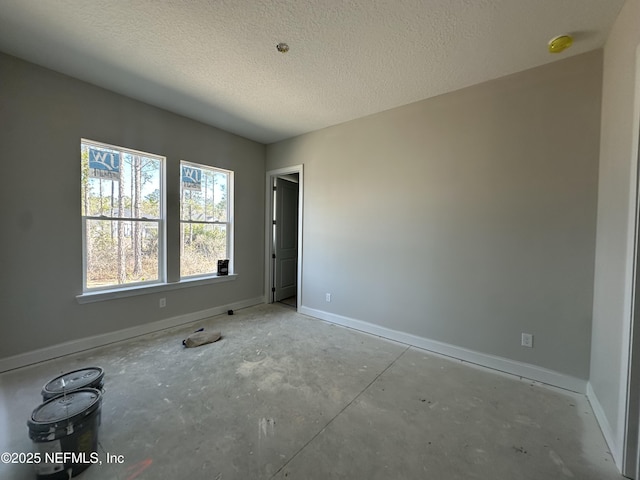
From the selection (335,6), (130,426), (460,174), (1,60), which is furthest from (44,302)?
(460,174)

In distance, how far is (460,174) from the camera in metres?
2.69

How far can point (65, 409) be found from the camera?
1.38 meters

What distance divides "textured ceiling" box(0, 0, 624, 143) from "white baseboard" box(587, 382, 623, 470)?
2.69 metres

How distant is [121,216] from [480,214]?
392 cm

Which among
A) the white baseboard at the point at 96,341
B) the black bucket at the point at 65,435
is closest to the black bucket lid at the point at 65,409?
the black bucket at the point at 65,435


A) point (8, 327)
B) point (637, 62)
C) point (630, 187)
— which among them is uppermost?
point (637, 62)

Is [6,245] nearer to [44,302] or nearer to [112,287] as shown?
[44,302]

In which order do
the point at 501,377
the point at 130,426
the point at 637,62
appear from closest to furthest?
the point at 637,62 < the point at 130,426 < the point at 501,377

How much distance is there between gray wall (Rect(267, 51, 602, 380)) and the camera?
216cm

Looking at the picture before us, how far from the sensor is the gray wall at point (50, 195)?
2303mm

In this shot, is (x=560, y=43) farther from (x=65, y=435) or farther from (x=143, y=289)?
(x=143, y=289)

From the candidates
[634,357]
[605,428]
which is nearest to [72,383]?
[634,357]

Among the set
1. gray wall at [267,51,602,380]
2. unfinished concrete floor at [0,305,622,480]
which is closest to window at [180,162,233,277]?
unfinished concrete floor at [0,305,622,480]

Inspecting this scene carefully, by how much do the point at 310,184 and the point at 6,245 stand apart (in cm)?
324
